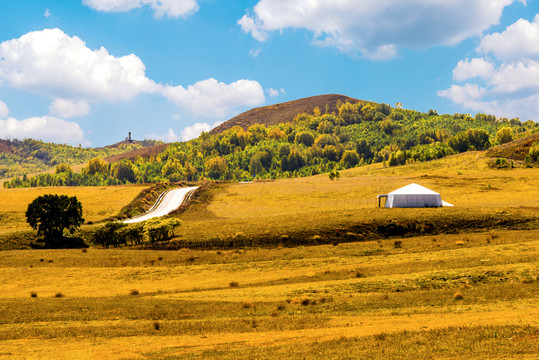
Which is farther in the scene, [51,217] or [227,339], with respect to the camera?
[51,217]

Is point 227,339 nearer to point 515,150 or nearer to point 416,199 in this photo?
point 416,199

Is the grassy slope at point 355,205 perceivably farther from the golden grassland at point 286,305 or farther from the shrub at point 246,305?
the shrub at point 246,305

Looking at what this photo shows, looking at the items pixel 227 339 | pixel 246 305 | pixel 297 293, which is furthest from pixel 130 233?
pixel 227 339

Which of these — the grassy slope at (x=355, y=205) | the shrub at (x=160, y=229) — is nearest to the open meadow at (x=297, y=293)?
the grassy slope at (x=355, y=205)

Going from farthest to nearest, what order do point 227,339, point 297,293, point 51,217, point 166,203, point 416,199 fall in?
point 166,203
point 416,199
point 51,217
point 297,293
point 227,339

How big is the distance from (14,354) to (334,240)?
44.1 meters

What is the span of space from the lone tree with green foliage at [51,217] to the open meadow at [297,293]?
13613 mm

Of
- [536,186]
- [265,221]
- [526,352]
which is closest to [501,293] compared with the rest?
[526,352]

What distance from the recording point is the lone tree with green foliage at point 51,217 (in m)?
64.4

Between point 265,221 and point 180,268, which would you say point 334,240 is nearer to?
point 265,221

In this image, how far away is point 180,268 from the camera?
42938 millimetres

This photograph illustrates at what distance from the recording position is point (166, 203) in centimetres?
11156

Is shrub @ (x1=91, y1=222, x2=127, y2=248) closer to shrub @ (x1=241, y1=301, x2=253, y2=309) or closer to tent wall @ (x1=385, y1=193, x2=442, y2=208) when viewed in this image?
shrub @ (x1=241, y1=301, x2=253, y2=309)

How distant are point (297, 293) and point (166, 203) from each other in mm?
87778
